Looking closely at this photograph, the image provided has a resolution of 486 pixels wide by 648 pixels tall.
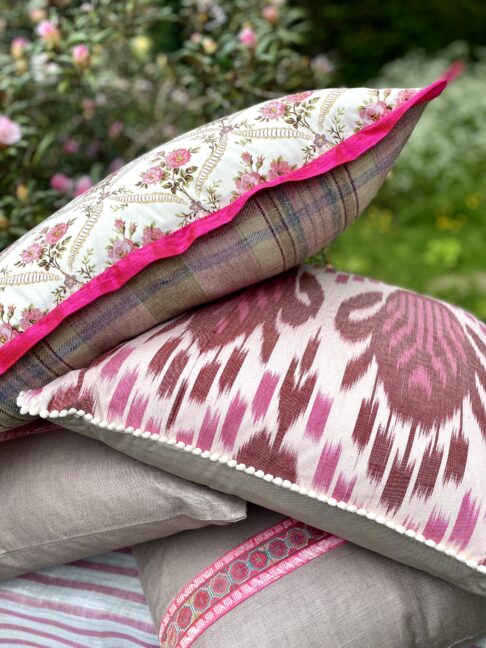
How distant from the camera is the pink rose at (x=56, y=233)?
0.91 m

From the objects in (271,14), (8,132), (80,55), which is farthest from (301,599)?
(271,14)

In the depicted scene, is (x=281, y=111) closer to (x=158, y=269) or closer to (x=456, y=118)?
(x=158, y=269)

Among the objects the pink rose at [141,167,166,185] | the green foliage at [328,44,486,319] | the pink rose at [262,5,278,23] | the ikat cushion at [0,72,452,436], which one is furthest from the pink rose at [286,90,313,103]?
the green foliage at [328,44,486,319]

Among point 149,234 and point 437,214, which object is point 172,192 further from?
point 437,214

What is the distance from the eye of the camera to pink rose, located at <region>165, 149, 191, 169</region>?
913 mm

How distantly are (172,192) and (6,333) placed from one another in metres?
0.31

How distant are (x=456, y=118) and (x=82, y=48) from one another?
10.7 ft

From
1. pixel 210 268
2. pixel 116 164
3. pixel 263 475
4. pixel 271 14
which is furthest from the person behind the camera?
pixel 116 164

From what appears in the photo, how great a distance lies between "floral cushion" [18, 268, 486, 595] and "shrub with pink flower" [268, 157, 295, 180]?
0.21 m

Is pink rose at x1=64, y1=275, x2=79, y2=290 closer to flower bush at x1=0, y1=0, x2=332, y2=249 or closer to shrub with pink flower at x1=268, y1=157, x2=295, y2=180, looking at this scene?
shrub with pink flower at x1=268, y1=157, x2=295, y2=180

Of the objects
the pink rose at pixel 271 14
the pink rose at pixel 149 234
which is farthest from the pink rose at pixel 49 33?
the pink rose at pixel 149 234

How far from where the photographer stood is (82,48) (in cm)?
156

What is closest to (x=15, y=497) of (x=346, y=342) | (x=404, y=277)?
(x=346, y=342)

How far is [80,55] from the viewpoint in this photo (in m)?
1.55
